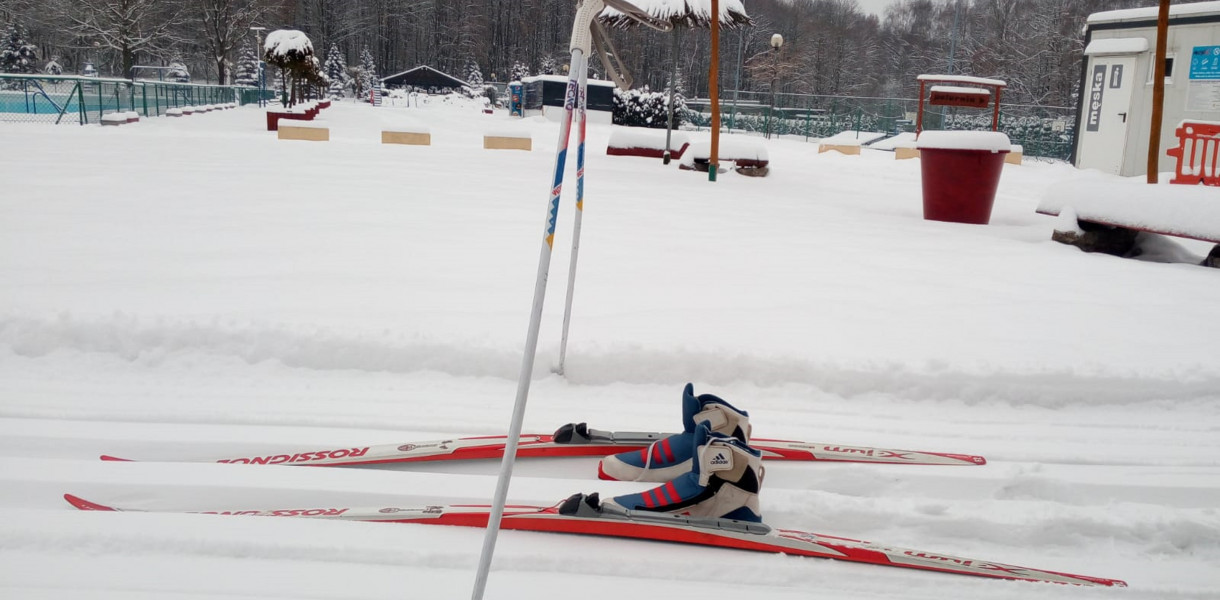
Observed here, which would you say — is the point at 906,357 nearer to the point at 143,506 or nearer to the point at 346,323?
the point at 346,323

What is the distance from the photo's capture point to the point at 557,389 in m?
3.95

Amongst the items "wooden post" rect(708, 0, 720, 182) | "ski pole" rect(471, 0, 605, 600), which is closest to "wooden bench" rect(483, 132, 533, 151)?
"wooden post" rect(708, 0, 720, 182)

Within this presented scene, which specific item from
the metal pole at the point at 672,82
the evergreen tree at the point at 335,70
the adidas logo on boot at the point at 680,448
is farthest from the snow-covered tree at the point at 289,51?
the evergreen tree at the point at 335,70

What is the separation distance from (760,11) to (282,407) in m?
82.9

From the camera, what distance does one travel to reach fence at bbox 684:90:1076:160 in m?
25.9

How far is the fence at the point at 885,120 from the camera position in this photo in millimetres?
25891

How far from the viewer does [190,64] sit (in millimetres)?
64812

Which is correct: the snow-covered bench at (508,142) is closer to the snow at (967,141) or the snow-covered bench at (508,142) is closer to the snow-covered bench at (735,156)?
the snow-covered bench at (735,156)

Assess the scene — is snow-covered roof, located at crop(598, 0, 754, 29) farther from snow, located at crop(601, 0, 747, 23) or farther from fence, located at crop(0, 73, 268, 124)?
fence, located at crop(0, 73, 268, 124)

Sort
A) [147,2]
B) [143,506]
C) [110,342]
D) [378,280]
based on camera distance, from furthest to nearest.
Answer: [147,2], [378,280], [110,342], [143,506]

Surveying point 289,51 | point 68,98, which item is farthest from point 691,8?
point 68,98

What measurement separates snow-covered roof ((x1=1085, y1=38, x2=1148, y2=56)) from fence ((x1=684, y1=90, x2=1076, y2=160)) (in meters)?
8.78

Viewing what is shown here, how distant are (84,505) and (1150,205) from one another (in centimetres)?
808

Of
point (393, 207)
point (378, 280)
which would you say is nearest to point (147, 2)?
point (393, 207)
